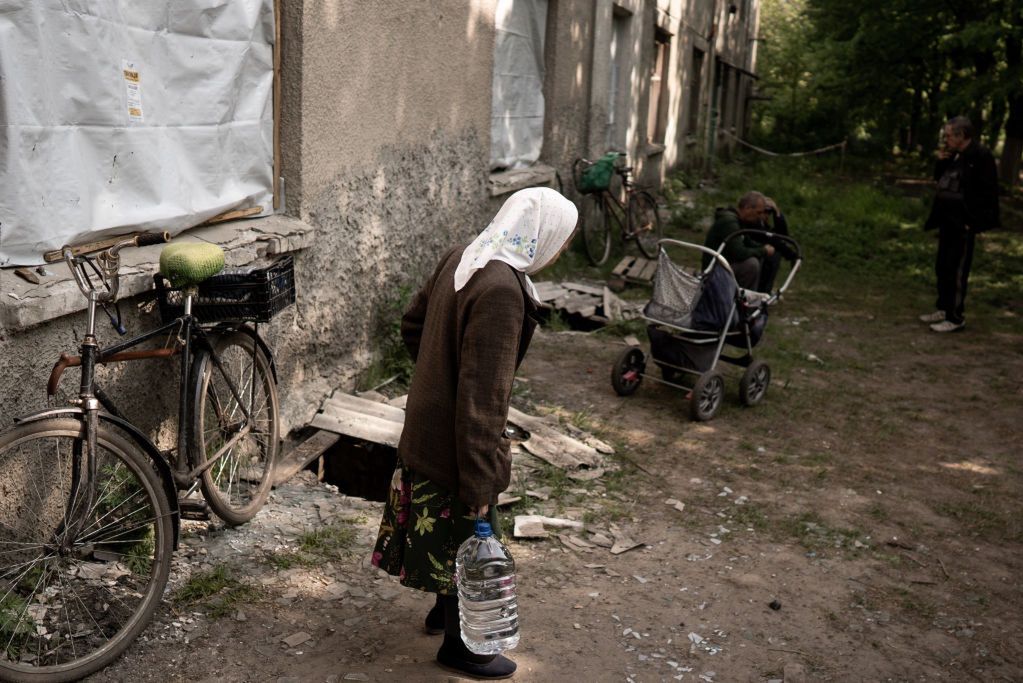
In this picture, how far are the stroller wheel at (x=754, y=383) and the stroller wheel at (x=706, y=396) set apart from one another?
0.76ft

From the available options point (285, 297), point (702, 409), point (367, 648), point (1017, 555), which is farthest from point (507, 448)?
point (702, 409)

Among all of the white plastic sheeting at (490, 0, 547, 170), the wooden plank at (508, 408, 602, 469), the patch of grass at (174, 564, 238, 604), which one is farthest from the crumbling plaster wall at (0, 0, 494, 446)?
the white plastic sheeting at (490, 0, 547, 170)

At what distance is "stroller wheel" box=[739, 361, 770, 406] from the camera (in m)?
6.80

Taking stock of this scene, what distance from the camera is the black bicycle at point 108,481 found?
3.21m

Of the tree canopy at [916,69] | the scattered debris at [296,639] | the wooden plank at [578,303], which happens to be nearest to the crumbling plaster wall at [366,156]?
the wooden plank at [578,303]

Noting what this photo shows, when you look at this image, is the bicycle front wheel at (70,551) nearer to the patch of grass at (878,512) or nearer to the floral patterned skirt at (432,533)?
the floral patterned skirt at (432,533)

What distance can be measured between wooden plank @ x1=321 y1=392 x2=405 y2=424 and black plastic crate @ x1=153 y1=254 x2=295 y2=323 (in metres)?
1.42

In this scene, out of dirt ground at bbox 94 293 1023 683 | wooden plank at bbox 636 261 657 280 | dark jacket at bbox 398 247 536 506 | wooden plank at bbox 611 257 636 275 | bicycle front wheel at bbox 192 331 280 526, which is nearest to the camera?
dark jacket at bbox 398 247 536 506

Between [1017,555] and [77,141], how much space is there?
15.6ft

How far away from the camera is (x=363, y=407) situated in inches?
220

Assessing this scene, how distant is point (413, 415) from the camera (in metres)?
3.18

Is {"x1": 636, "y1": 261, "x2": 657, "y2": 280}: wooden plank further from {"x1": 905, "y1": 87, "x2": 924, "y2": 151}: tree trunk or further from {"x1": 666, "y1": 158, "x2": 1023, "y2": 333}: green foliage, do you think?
{"x1": 905, "y1": 87, "x2": 924, "y2": 151}: tree trunk

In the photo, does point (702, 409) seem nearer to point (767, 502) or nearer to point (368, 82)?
point (767, 502)

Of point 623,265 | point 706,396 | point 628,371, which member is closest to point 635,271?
point 623,265
